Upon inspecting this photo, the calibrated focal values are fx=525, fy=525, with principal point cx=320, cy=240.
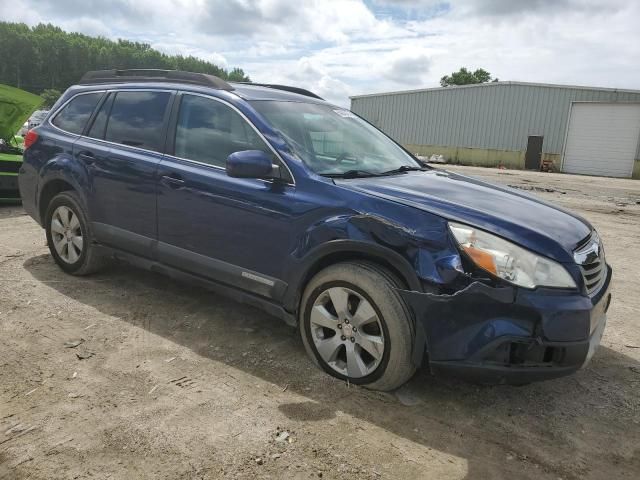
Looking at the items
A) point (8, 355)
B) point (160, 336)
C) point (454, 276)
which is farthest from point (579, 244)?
point (8, 355)

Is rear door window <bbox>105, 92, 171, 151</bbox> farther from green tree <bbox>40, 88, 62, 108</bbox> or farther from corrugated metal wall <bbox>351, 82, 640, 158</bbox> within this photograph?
corrugated metal wall <bbox>351, 82, 640, 158</bbox>

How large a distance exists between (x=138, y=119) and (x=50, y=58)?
371ft

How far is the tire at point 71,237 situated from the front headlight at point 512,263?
10.8 ft

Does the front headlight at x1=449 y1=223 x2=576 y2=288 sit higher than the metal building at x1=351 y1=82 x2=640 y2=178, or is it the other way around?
the metal building at x1=351 y1=82 x2=640 y2=178

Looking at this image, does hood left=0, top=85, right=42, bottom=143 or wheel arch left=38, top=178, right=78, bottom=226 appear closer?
wheel arch left=38, top=178, right=78, bottom=226

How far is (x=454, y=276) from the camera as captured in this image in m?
2.65

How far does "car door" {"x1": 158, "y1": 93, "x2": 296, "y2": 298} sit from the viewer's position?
330cm

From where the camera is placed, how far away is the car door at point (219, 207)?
3.30 meters

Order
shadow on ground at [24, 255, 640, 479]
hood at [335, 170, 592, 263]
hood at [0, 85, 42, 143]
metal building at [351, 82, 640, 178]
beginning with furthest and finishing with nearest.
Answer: metal building at [351, 82, 640, 178]
hood at [0, 85, 42, 143]
hood at [335, 170, 592, 263]
shadow on ground at [24, 255, 640, 479]

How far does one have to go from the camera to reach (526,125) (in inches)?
1165

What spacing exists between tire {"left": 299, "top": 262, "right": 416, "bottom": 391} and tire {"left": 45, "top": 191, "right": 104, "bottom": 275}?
2.34 meters

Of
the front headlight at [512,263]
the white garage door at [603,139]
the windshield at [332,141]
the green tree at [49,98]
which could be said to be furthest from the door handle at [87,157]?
the white garage door at [603,139]

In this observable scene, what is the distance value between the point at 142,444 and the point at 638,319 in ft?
13.1

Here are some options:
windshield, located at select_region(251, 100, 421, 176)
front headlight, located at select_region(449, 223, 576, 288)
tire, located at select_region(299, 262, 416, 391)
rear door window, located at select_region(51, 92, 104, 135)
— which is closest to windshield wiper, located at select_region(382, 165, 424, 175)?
windshield, located at select_region(251, 100, 421, 176)
